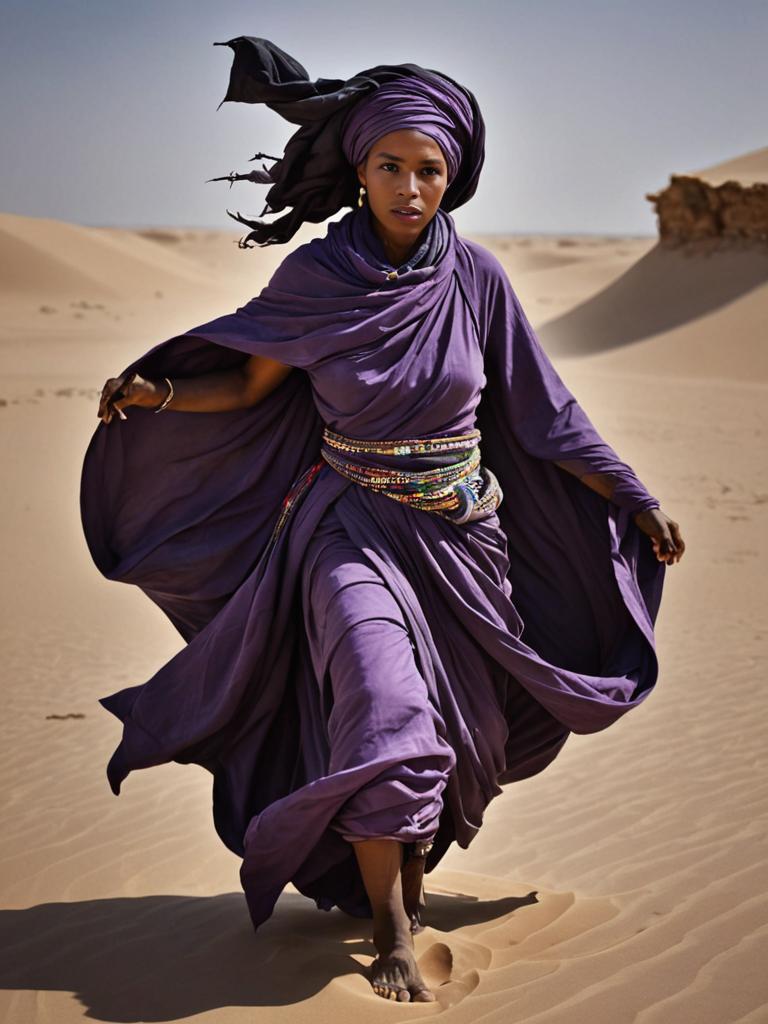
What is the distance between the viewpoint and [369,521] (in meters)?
3.92

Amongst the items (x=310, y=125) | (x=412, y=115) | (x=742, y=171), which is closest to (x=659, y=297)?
(x=742, y=171)

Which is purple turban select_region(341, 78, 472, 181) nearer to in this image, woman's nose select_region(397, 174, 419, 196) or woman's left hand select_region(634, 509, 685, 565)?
woman's nose select_region(397, 174, 419, 196)

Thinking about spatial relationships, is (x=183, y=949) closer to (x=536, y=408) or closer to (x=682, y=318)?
(x=536, y=408)

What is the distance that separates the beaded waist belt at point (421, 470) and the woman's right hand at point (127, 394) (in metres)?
0.58

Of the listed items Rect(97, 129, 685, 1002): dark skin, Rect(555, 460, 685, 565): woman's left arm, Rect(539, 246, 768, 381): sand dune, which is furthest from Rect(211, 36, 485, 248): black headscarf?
Rect(539, 246, 768, 381): sand dune

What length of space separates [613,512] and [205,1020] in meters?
2.01

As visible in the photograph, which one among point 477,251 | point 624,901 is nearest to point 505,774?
point 624,901

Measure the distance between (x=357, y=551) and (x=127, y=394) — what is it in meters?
0.88

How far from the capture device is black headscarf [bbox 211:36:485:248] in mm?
4004

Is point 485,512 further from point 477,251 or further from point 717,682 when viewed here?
point 717,682

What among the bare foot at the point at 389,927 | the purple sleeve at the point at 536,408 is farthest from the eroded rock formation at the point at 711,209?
the bare foot at the point at 389,927

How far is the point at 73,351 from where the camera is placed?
2767 cm

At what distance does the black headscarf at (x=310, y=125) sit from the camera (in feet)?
13.1

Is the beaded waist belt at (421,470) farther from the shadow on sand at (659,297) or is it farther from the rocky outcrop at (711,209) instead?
the rocky outcrop at (711,209)
